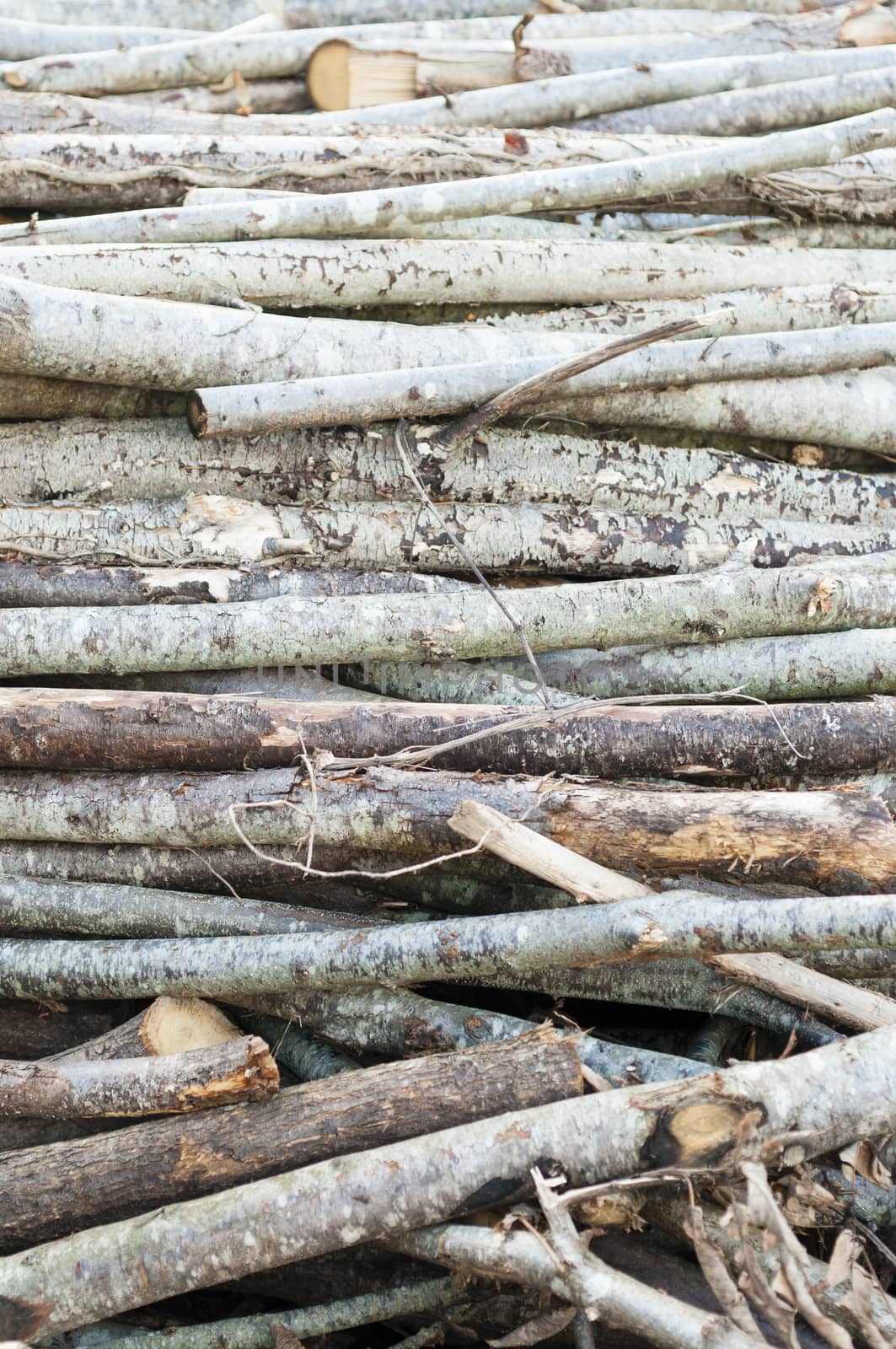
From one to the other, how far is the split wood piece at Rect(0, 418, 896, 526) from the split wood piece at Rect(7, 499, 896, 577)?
0.20ft

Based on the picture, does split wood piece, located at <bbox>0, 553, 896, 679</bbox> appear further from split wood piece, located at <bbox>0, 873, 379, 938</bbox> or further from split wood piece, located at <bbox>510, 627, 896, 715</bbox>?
split wood piece, located at <bbox>0, 873, 379, 938</bbox>

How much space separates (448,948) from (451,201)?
2538 mm

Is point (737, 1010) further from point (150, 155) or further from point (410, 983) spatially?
point (150, 155)

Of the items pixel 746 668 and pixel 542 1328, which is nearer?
pixel 542 1328

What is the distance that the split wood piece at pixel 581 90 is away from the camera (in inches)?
173

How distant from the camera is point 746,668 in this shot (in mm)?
3365

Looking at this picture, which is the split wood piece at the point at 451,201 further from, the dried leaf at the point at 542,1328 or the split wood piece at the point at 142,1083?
the dried leaf at the point at 542,1328

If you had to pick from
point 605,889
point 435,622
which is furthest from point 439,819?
point 435,622

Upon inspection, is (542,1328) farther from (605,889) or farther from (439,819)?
(439,819)

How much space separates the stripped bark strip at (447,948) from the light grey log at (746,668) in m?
0.93

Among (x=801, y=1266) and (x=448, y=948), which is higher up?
(x=448, y=948)

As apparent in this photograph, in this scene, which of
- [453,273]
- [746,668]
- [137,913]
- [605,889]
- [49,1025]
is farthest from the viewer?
[453,273]

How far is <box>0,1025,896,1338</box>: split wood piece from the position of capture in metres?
2.30

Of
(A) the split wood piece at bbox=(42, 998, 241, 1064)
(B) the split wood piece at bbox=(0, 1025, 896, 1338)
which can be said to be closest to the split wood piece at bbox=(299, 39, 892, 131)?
(A) the split wood piece at bbox=(42, 998, 241, 1064)
